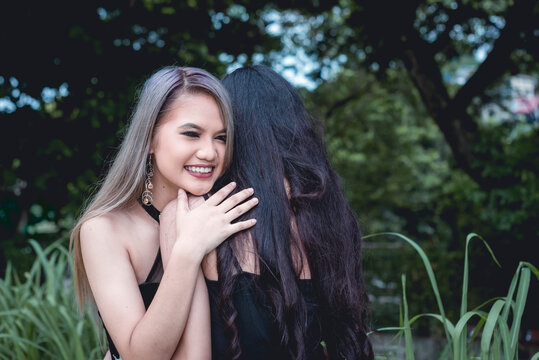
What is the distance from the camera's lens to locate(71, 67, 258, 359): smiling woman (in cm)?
162

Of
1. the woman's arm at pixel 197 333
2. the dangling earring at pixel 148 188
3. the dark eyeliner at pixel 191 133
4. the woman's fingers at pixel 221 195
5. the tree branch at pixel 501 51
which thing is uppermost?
the tree branch at pixel 501 51

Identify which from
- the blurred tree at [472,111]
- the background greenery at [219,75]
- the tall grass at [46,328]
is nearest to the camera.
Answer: the tall grass at [46,328]

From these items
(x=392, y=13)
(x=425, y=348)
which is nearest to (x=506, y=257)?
(x=425, y=348)

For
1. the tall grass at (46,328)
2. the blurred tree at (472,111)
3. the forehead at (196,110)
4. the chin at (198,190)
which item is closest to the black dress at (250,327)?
the chin at (198,190)

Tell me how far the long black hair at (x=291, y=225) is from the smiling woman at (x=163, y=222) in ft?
0.23

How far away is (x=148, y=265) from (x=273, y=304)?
1.96ft

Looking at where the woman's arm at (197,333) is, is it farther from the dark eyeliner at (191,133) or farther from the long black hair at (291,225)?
the dark eyeliner at (191,133)

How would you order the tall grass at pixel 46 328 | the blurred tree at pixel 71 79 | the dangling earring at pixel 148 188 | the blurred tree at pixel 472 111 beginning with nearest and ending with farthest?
the dangling earring at pixel 148 188 → the tall grass at pixel 46 328 → the blurred tree at pixel 472 111 → the blurred tree at pixel 71 79

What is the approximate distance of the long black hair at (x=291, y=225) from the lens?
65.1 inches

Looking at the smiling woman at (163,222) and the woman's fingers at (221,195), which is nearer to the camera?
the smiling woman at (163,222)

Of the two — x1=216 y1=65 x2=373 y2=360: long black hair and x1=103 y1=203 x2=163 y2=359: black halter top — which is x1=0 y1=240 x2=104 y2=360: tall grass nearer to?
x1=103 y1=203 x2=163 y2=359: black halter top

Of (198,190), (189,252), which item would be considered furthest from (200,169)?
(189,252)

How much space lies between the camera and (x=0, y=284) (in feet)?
10.8

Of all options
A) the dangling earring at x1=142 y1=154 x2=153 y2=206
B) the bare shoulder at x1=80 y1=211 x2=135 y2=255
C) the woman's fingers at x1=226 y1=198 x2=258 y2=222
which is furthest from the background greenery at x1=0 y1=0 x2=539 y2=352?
the woman's fingers at x1=226 y1=198 x2=258 y2=222
